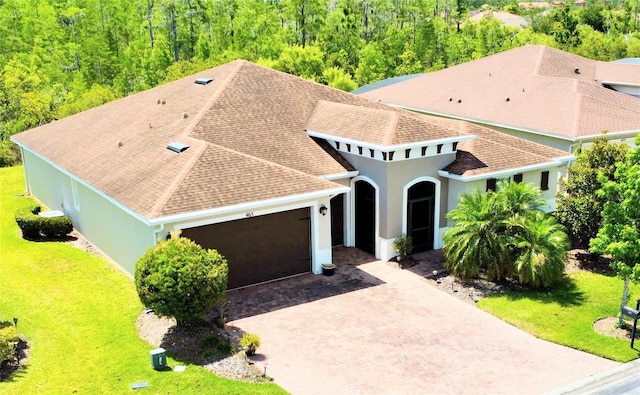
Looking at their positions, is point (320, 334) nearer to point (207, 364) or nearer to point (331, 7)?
point (207, 364)

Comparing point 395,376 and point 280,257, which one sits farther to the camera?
point 280,257

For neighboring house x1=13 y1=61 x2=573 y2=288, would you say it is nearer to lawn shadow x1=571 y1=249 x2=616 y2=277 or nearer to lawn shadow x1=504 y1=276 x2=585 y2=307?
lawn shadow x1=571 y1=249 x2=616 y2=277

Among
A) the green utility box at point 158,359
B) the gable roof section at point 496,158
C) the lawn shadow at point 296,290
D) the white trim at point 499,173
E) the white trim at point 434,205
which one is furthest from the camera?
the gable roof section at point 496,158

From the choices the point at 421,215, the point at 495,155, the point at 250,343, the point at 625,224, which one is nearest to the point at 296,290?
the point at 250,343

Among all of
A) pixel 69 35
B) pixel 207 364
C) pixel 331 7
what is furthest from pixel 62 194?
pixel 331 7

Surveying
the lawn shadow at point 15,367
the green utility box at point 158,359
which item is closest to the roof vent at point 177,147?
the lawn shadow at point 15,367

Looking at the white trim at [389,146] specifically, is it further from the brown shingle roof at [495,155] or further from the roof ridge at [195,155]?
the roof ridge at [195,155]
